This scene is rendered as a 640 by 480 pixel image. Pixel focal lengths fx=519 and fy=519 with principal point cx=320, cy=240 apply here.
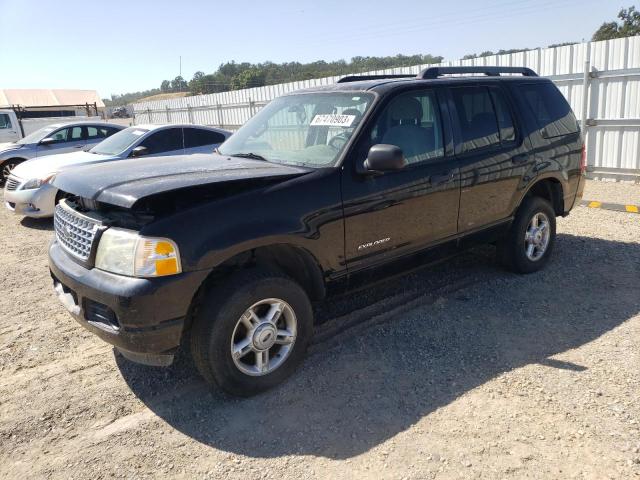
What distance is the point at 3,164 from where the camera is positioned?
12.4m

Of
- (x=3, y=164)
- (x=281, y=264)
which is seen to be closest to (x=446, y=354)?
(x=281, y=264)

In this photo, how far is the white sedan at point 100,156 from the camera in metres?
8.29

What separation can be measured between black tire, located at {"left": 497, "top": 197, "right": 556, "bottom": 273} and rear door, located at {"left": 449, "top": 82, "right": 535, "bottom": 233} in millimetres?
245

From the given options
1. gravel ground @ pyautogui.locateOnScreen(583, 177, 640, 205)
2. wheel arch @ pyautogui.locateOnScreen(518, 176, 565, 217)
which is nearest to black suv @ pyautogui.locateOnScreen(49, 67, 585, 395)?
wheel arch @ pyautogui.locateOnScreen(518, 176, 565, 217)

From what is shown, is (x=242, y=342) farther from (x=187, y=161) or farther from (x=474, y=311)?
(x=474, y=311)

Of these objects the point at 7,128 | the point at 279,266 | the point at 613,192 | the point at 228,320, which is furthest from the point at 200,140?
the point at 7,128

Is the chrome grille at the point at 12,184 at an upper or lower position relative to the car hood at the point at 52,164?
lower

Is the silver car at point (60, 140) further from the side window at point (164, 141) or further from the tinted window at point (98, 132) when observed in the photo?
the side window at point (164, 141)

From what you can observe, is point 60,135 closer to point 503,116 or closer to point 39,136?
point 39,136

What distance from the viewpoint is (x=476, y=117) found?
4.68 m

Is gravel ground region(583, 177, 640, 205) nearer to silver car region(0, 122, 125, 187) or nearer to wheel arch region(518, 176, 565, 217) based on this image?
wheel arch region(518, 176, 565, 217)

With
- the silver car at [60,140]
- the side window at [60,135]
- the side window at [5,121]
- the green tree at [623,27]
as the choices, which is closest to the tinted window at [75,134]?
the silver car at [60,140]

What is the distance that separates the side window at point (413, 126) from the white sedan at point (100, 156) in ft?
16.5

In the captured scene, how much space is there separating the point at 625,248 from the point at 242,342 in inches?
198
